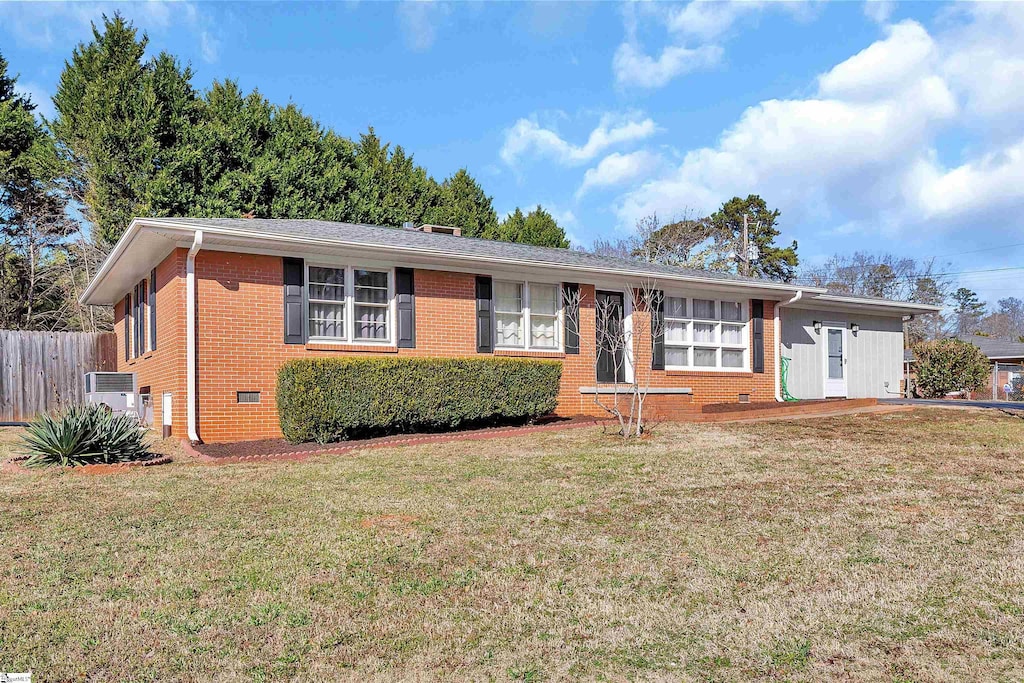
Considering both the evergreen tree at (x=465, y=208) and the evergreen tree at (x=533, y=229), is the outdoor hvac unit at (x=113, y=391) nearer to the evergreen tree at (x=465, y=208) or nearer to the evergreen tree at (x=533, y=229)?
the evergreen tree at (x=465, y=208)

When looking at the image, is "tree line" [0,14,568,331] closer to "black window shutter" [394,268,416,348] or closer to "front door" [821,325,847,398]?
"black window shutter" [394,268,416,348]

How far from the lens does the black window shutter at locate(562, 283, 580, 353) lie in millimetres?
14969

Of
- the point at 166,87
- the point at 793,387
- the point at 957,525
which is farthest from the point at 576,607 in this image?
the point at 166,87

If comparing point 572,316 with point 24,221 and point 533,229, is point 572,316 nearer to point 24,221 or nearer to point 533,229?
point 533,229

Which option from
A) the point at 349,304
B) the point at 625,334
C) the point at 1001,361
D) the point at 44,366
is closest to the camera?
the point at 349,304

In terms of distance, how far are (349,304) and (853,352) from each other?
44.7 feet

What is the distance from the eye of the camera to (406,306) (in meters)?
13.1

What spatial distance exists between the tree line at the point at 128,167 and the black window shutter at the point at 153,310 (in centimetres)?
807

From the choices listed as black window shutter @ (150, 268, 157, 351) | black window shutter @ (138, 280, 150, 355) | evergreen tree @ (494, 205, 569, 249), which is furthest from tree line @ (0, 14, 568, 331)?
black window shutter @ (150, 268, 157, 351)

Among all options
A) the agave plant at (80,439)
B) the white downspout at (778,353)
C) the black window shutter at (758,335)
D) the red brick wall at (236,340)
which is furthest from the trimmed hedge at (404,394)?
the white downspout at (778,353)

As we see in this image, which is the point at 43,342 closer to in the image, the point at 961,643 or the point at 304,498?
the point at 304,498

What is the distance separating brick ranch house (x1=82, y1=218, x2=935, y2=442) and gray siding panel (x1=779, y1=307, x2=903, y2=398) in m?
0.06

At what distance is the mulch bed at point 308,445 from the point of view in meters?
10.1

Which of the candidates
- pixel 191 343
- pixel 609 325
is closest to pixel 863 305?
pixel 609 325
